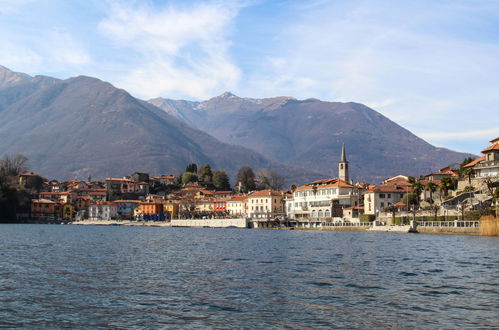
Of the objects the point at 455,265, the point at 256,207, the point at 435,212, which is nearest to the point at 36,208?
the point at 256,207

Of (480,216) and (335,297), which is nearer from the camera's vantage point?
(335,297)

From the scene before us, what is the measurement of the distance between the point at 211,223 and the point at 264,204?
628 inches

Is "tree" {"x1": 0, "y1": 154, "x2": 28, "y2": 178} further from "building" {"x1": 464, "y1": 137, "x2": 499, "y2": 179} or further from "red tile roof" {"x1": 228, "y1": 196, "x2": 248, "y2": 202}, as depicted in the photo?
"building" {"x1": 464, "y1": 137, "x2": 499, "y2": 179}

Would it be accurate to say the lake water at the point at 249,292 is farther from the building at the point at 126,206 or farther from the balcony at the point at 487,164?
the building at the point at 126,206

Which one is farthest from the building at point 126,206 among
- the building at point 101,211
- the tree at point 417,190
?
the tree at point 417,190

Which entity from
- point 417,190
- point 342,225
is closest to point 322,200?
point 342,225

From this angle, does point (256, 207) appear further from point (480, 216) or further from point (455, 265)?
point (455, 265)

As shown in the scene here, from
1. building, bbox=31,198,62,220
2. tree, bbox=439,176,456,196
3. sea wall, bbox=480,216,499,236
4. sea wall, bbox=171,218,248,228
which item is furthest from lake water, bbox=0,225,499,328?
building, bbox=31,198,62,220

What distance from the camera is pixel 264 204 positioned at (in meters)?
158

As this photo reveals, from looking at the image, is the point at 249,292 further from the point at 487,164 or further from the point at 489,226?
the point at 487,164

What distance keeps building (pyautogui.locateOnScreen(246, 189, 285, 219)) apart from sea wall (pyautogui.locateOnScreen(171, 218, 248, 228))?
863cm

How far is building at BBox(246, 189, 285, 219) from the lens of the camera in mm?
155625

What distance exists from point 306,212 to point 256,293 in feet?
383

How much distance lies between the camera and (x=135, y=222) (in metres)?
166
